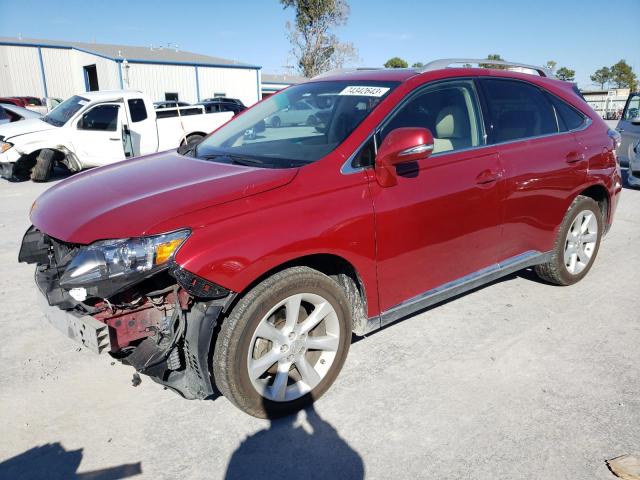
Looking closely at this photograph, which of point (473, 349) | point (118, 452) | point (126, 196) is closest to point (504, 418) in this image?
point (473, 349)

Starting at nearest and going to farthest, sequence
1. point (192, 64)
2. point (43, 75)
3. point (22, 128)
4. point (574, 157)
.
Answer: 1. point (574, 157)
2. point (22, 128)
3. point (192, 64)
4. point (43, 75)

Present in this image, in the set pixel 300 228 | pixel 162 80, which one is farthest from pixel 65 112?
pixel 162 80

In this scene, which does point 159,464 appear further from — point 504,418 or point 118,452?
point 504,418

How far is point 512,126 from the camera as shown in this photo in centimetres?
379

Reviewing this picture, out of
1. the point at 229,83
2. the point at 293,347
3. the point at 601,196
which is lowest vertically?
the point at 293,347

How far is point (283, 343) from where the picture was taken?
105 inches

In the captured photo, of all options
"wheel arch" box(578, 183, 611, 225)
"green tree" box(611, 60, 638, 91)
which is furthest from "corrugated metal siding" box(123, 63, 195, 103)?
"green tree" box(611, 60, 638, 91)

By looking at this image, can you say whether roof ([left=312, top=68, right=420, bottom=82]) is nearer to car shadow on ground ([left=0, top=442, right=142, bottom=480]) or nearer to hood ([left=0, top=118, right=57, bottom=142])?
car shadow on ground ([left=0, top=442, right=142, bottom=480])

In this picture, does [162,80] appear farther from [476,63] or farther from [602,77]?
[602,77]

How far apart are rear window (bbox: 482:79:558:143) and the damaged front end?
2.42 metres

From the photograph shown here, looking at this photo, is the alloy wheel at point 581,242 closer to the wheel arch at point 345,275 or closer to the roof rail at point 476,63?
the roof rail at point 476,63

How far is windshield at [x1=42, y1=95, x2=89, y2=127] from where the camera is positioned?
1095 cm

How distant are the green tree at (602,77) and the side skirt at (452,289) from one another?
281ft

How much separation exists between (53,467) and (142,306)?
0.84 m
